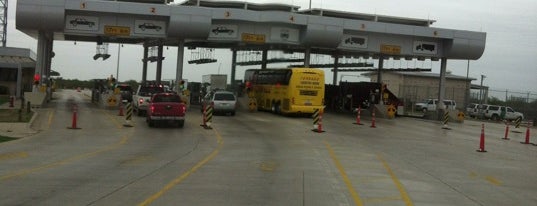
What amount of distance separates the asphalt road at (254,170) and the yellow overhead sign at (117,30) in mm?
16893

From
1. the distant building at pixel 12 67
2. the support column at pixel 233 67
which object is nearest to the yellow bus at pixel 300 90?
the support column at pixel 233 67

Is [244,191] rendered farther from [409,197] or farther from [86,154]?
[86,154]

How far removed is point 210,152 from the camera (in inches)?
690

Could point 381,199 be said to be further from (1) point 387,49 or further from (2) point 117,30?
(1) point 387,49

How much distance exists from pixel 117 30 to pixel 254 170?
29791mm

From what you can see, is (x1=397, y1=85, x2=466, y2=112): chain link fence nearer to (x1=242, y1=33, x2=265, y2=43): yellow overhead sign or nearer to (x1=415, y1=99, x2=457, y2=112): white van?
(x1=415, y1=99, x2=457, y2=112): white van

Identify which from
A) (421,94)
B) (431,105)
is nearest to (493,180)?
(431,105)

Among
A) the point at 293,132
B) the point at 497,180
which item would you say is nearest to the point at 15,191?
the point at 497,180

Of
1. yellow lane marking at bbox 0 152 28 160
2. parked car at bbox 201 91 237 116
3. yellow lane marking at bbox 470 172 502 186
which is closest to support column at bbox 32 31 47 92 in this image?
parked car at bbox 201 91 237 116

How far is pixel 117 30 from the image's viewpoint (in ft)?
133

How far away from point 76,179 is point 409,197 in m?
→ 6.43

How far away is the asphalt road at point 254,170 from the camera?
1001 centimetres

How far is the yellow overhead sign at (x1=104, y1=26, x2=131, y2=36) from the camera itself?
40531 millimetres

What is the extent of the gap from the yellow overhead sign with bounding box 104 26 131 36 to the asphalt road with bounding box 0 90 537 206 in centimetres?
1689
